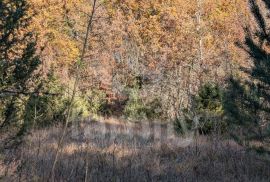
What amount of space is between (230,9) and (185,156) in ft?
86.5

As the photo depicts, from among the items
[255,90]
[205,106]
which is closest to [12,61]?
[255,90]

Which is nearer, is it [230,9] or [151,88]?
[151,88]

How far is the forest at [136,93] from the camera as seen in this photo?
16.0 feet

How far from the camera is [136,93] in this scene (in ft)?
61.6

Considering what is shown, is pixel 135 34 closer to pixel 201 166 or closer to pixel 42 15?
pixel 42 15

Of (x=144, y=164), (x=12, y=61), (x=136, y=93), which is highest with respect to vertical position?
(x=136, y=93)

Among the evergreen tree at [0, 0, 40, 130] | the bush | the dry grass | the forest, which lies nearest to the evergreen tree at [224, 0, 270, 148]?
the forest

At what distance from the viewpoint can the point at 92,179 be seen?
517cm

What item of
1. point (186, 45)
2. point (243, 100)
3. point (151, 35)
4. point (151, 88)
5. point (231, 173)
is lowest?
point (231, 173)

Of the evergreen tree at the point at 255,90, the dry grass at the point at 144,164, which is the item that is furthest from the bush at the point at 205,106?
the evergreen tree at the point at 255,90

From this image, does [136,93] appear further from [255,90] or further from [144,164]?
[255,90]

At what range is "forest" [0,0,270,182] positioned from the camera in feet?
16.0

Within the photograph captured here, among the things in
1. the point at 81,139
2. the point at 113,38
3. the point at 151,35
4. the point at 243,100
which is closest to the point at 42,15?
the point at 113,38

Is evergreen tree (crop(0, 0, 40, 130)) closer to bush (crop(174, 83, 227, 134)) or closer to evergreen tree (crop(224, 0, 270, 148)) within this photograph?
evergreen tree (crop(224, 0, 270, 148))
